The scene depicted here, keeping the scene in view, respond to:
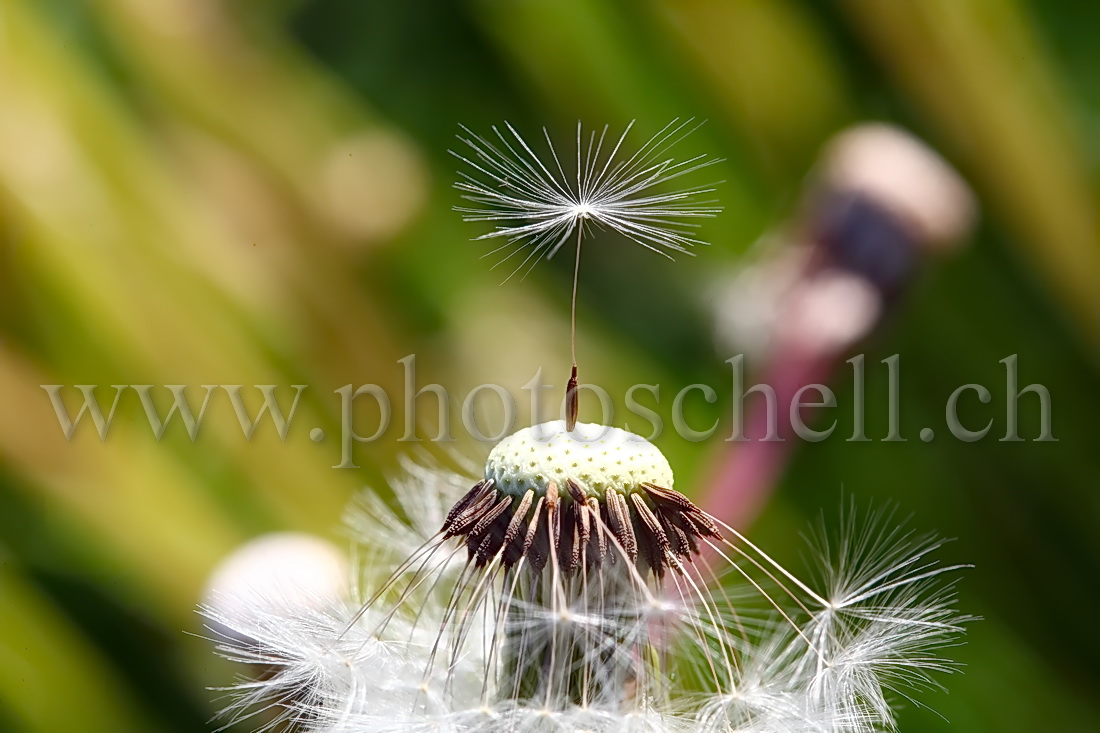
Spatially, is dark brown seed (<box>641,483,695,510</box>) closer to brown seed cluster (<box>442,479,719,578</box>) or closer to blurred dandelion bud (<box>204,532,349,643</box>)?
brown seed cluster (<box>442,479,719,578</box>)

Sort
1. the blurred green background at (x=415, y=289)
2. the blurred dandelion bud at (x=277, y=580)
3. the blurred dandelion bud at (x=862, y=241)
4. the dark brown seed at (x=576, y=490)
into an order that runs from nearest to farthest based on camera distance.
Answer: the dark brown seed at (x=576, y=490) → the blurred dandelion bud at (x=277, y=580) → the blurred dandelion bud at (x=862, y=241) → the blurred green background at (x=415, y=289)

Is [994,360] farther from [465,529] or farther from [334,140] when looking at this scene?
[465,529]

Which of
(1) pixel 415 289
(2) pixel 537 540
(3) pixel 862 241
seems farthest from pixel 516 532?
(1) pixel 415 289

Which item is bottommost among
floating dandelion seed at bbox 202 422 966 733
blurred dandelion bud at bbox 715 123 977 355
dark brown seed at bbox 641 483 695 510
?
floating dandelion seed at bbox 202 422 966 733

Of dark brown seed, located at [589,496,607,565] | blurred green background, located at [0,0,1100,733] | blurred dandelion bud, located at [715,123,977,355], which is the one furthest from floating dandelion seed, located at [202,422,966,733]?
blurred green background, located at [0,0,1100,733]

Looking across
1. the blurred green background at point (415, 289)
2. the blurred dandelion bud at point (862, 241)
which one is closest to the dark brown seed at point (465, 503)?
the blurred dandelion bud at point (862, 241)

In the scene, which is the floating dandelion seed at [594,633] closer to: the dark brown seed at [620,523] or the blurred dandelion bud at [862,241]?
the dark brown seed at [620,523]
